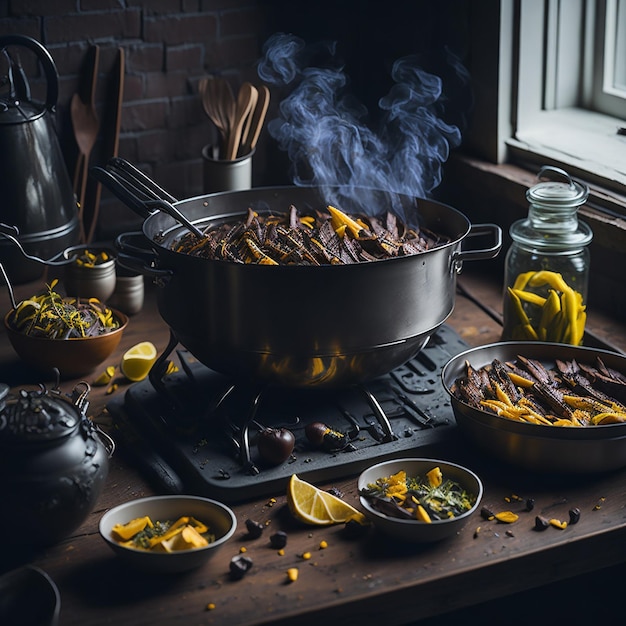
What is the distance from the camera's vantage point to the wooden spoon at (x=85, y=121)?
2.25 m

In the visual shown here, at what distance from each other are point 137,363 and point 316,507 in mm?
588

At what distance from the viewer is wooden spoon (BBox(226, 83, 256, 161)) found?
226 centimetres

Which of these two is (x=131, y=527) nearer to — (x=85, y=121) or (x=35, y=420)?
(x=35, y=420)

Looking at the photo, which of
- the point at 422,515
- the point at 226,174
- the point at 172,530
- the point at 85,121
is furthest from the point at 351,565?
the point at 85,121

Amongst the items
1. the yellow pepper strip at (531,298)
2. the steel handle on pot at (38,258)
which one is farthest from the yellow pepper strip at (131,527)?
the yellow pepper strip at (531,298)

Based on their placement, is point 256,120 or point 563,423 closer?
point 563,423

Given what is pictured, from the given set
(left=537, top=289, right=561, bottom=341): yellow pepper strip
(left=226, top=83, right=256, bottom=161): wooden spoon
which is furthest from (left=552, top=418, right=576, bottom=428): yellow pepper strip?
(left=226, top=83, right=256, bottom=161): wooden spoon

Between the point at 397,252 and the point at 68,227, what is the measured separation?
2.94 feet

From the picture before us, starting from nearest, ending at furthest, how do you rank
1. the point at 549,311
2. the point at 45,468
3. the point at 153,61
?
the point at 45,468
the point at 549,311
the point at 153,61

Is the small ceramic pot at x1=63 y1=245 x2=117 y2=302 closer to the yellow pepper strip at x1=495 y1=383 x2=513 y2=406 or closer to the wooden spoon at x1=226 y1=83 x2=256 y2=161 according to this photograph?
the wooden spoon at x1=226 y1=83 x2=256 y2=161

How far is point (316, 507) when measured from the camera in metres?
1.38

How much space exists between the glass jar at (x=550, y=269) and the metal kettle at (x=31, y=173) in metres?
1.01

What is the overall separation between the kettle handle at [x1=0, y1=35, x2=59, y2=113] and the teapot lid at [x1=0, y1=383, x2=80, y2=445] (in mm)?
972

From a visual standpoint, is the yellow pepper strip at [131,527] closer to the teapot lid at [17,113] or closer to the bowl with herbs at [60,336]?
the bowl with herbs at [60,336]
